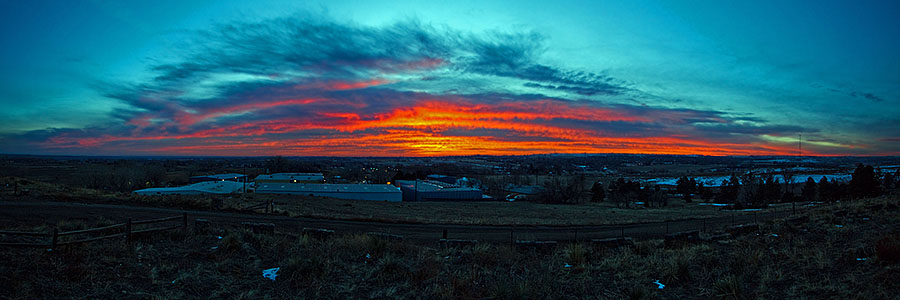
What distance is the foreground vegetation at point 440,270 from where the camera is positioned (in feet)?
29.5

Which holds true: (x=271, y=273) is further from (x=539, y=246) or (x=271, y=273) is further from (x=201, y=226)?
(x=539, y=246)

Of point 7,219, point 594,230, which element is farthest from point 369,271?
point 7,219

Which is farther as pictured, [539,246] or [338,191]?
[338,191]

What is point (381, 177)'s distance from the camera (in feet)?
342

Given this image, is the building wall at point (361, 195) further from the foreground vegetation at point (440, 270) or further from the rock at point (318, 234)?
the foreground vegetation at point (440, 270)

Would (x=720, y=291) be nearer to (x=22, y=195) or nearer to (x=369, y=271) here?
(x=369, y=271)

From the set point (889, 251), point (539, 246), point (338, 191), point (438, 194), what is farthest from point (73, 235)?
point (438, 194)

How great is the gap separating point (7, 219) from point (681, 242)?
30.1 m

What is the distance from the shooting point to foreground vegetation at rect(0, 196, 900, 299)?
8.98 meters

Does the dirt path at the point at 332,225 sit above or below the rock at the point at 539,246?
below

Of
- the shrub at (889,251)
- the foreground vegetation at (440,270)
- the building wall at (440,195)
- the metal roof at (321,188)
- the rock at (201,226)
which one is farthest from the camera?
the building wall at (440,195)

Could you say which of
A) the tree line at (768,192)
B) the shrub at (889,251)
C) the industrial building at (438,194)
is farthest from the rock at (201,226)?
the tree line at (768,192)

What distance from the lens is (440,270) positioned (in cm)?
1096

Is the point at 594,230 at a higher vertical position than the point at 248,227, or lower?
lower
